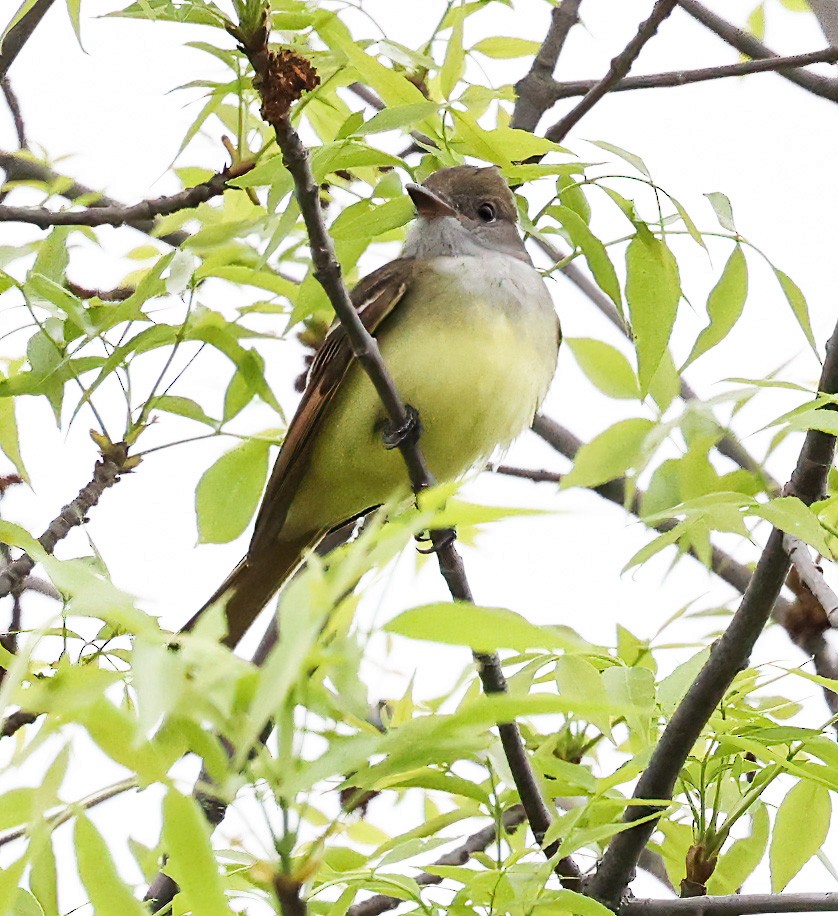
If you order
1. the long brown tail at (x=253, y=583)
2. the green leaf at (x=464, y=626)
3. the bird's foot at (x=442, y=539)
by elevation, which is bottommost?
the long brown tail at (x=253, y=583)

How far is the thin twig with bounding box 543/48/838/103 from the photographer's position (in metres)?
3.49

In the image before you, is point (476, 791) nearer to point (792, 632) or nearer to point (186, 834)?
point (186, 834)

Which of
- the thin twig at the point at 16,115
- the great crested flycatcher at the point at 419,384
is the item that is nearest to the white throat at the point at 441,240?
the great crested flycatcher at the point at 419,384

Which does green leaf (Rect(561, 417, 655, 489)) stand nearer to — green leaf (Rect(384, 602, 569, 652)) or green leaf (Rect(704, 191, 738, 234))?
green leaf (Rect(704, 191, 738, 234))

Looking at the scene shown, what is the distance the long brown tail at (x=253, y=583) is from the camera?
13.1 feet

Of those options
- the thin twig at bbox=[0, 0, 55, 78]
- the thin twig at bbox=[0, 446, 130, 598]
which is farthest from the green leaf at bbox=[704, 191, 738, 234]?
the thin twig at bbox=[0, 0, 55, 78]

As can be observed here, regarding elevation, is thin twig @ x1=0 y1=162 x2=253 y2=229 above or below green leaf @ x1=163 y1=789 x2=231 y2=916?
above

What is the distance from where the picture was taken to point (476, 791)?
7.43ft

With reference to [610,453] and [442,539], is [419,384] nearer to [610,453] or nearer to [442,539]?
[442,539]

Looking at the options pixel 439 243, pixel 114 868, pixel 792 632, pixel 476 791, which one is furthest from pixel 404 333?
pixel 114 868

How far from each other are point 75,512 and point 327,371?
851 millimetres

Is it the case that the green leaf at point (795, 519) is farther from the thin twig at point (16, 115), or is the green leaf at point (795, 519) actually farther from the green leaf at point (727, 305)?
the thin twig at point (16, 115)

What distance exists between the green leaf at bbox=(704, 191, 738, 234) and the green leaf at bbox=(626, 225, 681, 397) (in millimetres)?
138

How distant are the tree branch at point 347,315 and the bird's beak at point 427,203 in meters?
0.46
